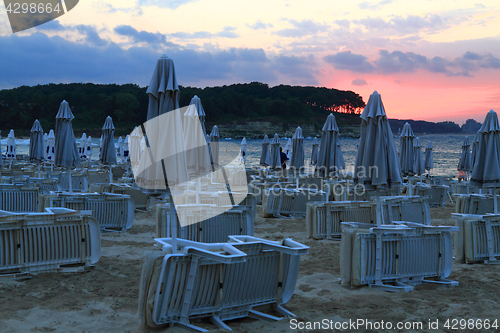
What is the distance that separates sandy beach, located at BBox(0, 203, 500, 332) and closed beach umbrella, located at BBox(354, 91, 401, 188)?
1.81 m

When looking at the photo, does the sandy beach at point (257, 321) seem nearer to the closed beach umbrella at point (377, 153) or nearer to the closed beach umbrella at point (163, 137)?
the closed beach umbrella at point (163, 137)

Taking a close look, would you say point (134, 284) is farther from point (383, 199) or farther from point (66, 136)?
point (66, 136)

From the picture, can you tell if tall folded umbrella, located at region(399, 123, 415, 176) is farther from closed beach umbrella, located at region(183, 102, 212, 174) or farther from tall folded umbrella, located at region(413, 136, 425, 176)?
closed beach umbrella, located at region(183, 102, 212, 174)

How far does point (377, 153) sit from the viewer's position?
294 inches

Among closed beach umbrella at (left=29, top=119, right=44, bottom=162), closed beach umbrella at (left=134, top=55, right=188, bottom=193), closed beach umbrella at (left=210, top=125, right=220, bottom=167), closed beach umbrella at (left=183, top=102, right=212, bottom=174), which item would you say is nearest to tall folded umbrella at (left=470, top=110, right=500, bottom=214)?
closed beach umbrella at (left=183, top=102, right=212, bottom=174)

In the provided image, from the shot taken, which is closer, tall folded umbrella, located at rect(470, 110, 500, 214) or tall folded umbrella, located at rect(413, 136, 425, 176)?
tall folded umbrella, located at rect(470, 110, 500, 214)

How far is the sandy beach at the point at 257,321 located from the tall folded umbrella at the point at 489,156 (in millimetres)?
2364

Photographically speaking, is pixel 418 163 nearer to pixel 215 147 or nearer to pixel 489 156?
pixel 215 147

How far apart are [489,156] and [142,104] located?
56802mm

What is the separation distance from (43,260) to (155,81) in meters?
2.94

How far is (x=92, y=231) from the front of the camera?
19.6 ft

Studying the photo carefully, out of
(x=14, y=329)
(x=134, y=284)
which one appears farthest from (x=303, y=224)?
(x=14, y=329)

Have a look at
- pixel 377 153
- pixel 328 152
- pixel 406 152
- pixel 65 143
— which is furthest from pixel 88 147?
pixel 377 153

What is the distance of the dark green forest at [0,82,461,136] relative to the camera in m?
62.8
